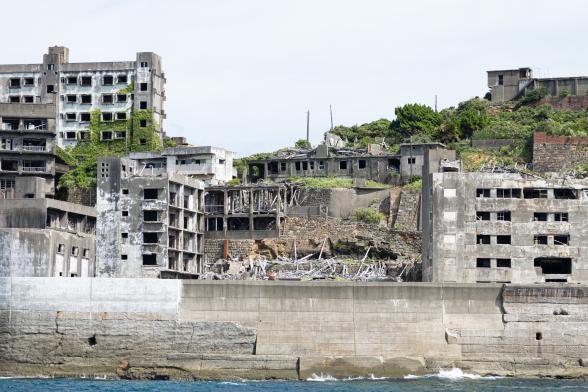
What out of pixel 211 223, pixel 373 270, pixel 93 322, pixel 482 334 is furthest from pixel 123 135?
pixel 482 334

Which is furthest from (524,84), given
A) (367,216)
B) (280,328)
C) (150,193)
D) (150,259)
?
(280,328)

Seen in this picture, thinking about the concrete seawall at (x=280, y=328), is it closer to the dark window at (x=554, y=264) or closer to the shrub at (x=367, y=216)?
the dark window at (x=554, y=264)

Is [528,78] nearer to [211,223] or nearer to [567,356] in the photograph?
[211,223]

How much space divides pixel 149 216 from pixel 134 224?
1.30 m

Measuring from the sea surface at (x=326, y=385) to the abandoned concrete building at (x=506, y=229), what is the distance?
36.9ft

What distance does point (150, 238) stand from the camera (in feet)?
322

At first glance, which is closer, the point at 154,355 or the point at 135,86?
the point at 154,355

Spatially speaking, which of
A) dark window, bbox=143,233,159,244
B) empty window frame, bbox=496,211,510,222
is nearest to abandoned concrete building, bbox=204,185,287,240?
dark window, bbox=143,233,159,244

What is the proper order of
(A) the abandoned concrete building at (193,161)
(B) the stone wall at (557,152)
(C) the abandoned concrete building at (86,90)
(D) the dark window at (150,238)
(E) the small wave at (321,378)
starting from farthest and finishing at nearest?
(C) the abandoned concrete building at (86,90) < (A) the abandoned concrete building at (193,161) < (B) the stone wall at (557,152) < (D) the dark window at (150,238) < (E) the small wave at (321,378)

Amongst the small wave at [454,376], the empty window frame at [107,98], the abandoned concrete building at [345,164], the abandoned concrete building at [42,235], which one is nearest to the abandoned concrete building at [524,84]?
the abandoned concrete building at [345,164]

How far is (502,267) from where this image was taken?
89.7 metres

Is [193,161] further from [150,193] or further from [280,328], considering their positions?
[280,328]

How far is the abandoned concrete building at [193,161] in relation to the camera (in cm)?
11088

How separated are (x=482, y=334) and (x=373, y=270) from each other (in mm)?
17089
